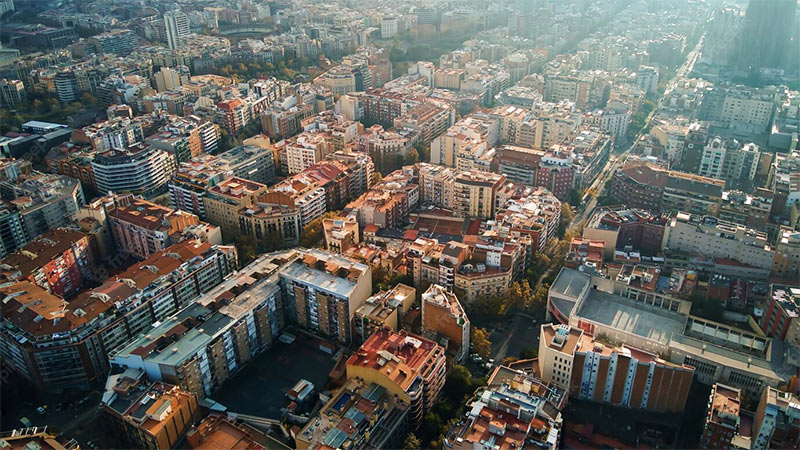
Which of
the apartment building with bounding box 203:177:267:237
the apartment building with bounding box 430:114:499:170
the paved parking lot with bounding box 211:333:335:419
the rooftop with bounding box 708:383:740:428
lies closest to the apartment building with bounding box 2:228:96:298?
the apartment building with bounding box 203:177:267:237

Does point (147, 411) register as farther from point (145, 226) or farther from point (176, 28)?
point (176, 28)

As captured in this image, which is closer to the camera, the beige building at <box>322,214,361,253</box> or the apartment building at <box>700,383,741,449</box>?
the apartment building at <box>700,383,741,449</box>

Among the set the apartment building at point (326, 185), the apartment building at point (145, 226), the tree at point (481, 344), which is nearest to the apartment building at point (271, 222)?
the apartment building at point (326, 185)

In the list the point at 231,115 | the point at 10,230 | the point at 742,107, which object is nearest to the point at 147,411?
the point at 10,230

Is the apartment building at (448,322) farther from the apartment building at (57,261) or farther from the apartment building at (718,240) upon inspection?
the apartment building at (57,261)

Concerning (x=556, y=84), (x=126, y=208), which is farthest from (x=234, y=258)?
(x=556, y=84)

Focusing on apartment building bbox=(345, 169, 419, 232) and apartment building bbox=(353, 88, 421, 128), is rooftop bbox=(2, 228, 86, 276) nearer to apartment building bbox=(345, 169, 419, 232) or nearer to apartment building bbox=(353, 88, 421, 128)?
apartment building bbox=(345, 169, 419, 232)
